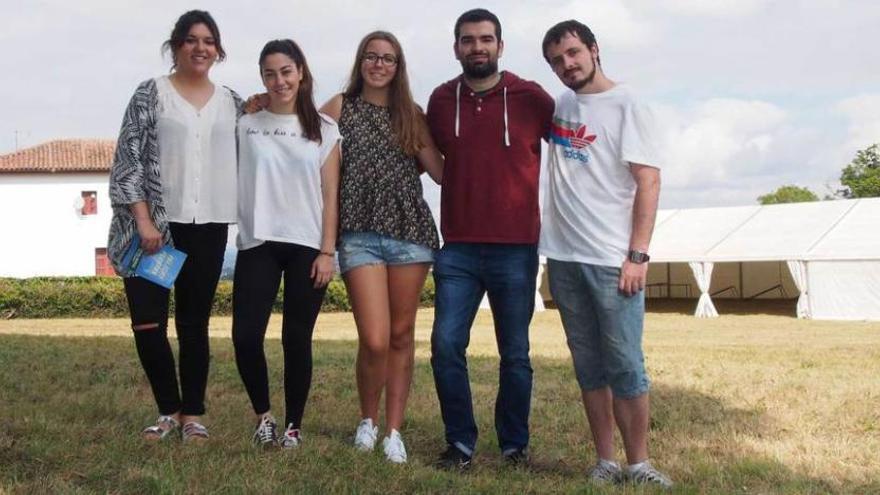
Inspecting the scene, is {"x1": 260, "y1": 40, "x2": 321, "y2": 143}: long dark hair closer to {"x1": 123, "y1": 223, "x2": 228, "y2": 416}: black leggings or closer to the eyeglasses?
the eyeglasses

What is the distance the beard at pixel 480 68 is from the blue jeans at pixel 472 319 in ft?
2.16

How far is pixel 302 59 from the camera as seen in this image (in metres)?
3.97

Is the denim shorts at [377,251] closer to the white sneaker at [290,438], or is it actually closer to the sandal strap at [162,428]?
the white sneaker at [290,438]

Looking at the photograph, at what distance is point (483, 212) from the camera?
3.75 meters

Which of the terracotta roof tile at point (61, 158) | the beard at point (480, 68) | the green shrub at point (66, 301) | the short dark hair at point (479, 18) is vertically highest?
the terracotta roof tile at point (61, 158)

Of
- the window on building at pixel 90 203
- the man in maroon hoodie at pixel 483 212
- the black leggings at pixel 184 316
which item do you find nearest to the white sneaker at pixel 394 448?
the man in maroon hoodie at pixel 483 212

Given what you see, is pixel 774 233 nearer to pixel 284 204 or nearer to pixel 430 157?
pixel 430 157

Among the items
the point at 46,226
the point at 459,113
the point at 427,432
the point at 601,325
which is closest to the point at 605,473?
the point at 601,325

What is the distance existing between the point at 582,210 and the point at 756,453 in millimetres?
1653

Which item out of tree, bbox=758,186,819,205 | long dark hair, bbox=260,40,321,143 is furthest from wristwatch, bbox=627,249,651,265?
tree, bbox=758,186,819,205

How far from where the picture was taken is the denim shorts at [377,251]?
3.87 meters

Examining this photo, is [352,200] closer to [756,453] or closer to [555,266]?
[555,266]

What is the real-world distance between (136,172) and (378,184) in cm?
94

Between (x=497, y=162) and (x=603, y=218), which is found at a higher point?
(x=497, y=162)
